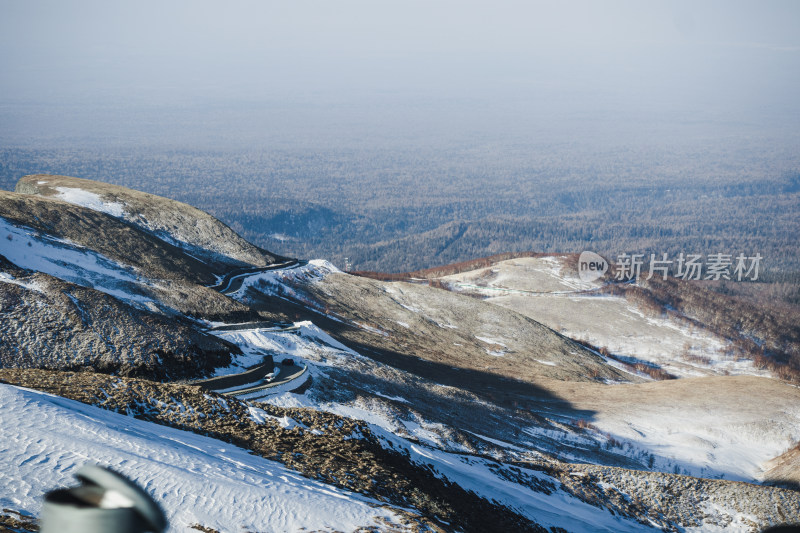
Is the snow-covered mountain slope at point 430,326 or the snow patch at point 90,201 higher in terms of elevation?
the snow patch at point 90,201

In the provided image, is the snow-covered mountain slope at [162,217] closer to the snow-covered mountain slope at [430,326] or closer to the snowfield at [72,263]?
the snow-covered mountain slope at [430,326]

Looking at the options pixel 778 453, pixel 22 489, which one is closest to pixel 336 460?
pixel 22 489

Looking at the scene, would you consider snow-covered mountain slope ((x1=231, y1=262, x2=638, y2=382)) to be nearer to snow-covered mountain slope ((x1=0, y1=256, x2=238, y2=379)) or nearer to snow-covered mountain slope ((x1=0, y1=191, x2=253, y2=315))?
snow-covered mountain slope ((x1=0, y1=191, x2=253, y2=315))

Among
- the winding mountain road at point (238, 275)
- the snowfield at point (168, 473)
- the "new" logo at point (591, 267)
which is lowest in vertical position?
the "new" logo at point (591, 267)

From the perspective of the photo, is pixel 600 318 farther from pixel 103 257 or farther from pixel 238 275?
pixel 103 257

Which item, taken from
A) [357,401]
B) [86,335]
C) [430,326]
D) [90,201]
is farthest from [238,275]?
[86,335]

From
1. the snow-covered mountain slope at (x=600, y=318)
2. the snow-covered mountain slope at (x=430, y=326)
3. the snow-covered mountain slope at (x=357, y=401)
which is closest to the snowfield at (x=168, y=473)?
the snow-covered mountain slope at (x=357, y=401)
